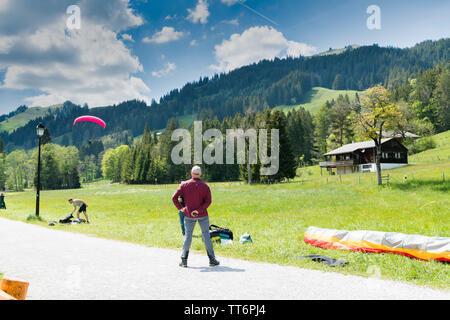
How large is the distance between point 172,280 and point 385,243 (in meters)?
6.37

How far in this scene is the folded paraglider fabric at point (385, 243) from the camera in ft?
26.2

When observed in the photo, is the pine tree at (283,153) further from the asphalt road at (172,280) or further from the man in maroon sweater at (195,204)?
the man in maroon sweater at (195,204)

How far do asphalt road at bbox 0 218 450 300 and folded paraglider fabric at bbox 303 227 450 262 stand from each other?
2.50 meters

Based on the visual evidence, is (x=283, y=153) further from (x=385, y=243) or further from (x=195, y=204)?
(x=195, y=204)

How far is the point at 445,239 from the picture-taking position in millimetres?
8086

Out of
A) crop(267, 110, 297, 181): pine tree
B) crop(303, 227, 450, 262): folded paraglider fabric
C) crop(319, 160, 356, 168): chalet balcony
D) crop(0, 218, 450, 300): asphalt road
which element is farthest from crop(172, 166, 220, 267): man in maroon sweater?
crop(319, 160, 356, 168): chalet balcony

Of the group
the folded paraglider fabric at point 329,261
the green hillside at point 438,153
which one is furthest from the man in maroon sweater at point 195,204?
the green hillside at point 438,153

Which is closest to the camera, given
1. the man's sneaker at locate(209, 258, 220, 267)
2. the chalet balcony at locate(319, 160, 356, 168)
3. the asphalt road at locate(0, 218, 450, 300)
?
the asphalt road at locate(0, 218, 450, 300)

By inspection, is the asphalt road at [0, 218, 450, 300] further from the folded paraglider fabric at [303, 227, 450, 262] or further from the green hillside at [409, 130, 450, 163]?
the green hillside at [409, 130, 450, 163]

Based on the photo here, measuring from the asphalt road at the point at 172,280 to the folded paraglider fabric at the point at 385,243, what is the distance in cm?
250

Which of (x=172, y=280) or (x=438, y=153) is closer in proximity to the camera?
(x=172, y=280)

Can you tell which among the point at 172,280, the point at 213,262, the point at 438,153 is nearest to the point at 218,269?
the point at 213,262

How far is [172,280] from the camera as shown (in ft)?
21.1

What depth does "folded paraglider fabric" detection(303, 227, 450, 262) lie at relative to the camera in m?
7.97
